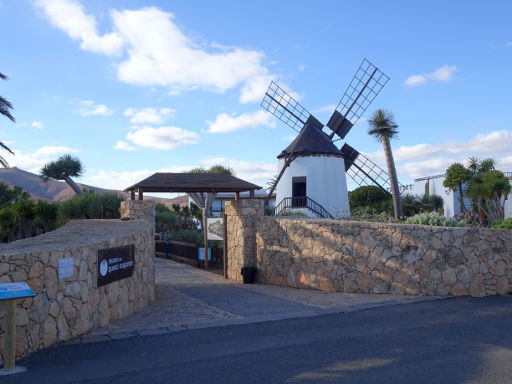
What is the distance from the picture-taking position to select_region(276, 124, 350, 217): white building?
31.2 m

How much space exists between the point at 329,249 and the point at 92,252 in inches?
247

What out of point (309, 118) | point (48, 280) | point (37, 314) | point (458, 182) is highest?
point (309, 118)

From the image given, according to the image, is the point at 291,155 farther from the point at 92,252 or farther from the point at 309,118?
the point at 92,252

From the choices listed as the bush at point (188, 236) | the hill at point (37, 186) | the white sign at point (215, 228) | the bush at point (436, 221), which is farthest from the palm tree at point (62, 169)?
the hill at point (37, 186)

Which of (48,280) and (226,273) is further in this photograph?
(226,273)

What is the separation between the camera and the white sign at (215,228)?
17.8 meters

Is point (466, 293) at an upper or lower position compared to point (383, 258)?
lower

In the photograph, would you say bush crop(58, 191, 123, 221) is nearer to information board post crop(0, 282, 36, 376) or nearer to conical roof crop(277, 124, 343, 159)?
conical roof crop(277, 124, 343, 159)

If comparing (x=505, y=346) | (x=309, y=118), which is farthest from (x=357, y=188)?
(x=505, y=346)

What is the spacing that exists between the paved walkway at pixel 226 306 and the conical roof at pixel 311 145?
18.8 meters

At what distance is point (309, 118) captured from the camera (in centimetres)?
3666

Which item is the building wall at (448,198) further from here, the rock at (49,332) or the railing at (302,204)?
the rock at (49,332)

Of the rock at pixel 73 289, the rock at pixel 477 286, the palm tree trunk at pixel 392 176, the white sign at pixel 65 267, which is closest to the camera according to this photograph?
the white sign at pixel 65 267

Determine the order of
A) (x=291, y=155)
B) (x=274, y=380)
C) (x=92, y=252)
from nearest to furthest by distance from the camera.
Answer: (x=274, y=380) < (x=92, y=252) < (x=291, y=155)
